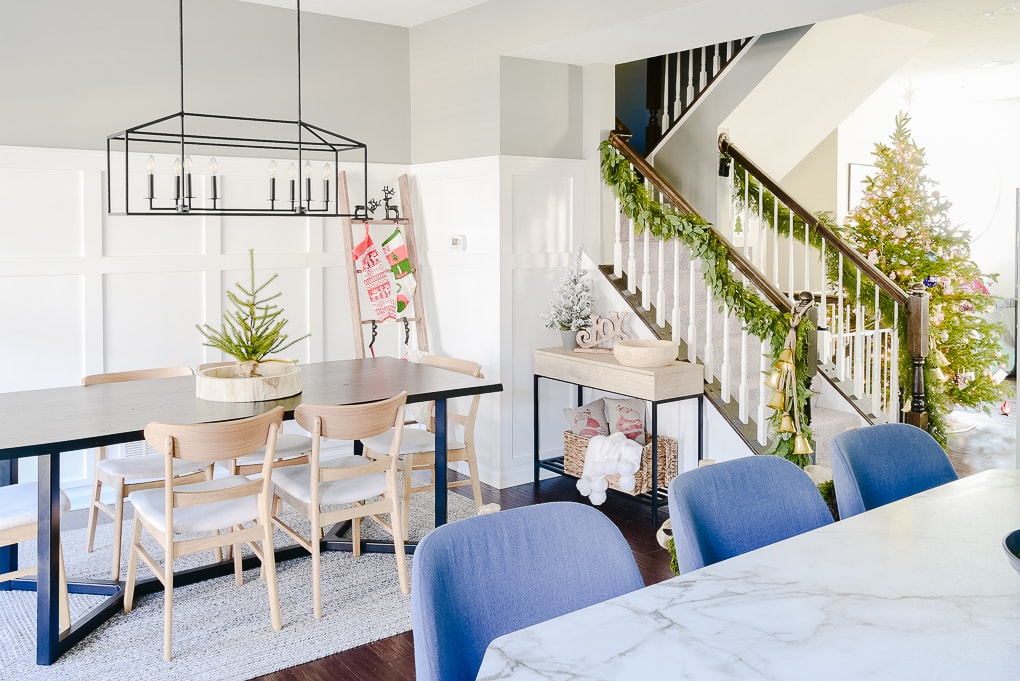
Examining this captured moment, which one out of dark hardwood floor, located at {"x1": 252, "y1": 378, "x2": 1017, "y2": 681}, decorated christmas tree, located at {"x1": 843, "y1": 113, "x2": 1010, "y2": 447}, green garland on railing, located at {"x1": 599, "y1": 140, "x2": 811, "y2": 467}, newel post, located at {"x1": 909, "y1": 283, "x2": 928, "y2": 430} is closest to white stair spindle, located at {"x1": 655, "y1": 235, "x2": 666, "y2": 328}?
green garland on railing, located at {"x1": 599, "y1": 140, "x2": 811, "y2": 467}

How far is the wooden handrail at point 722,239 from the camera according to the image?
15.1 ft

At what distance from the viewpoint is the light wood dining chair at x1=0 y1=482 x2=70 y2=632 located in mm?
3025

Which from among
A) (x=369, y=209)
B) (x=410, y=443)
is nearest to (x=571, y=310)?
(x=410, y=443)

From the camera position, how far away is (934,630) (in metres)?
1.26

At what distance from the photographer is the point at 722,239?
4883mm

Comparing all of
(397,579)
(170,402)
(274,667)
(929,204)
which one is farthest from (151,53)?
(929,204)

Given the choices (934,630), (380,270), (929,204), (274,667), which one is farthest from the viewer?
(929,204)

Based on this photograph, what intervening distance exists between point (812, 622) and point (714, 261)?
369cm

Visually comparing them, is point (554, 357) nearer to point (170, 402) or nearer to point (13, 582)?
point (170, 402)

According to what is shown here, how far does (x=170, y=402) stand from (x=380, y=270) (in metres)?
2.26

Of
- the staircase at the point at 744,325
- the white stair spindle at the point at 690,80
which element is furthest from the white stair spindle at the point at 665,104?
the white stair spindle at the point at 690,80

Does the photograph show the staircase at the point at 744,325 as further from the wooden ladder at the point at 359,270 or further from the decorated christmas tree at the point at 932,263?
the wooden ladder at the point at 359,270

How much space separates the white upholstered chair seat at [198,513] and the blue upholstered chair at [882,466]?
2.09 meters

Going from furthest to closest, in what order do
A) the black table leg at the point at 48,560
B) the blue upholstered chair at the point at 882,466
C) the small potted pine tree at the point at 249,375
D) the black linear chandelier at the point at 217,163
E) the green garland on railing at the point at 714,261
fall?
1. the black linear chandelier at the point at 217,163
2. the green garland on railing at the point at 714,261
3. the small potted pine tree at the point at 249,375
4. the black table leg at the point at 48,560
5. the blue upholstered chair at the point at 882,466
